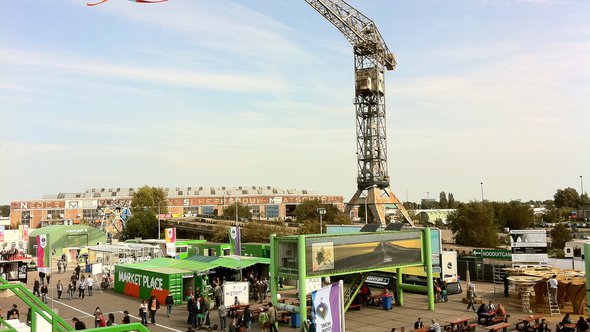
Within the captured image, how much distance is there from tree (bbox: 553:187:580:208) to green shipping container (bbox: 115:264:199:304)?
15437 cm

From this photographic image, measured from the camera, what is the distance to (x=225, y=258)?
1262 inches

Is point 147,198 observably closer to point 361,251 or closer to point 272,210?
point 272,210

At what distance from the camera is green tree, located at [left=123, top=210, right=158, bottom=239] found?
95.7 metres

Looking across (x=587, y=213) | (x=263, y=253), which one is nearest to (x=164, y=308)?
(x=263, y=253)

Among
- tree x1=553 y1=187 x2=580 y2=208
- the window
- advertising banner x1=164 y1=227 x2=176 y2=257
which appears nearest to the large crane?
advertising banner x1=164 y1=227 x2=176 y2=257

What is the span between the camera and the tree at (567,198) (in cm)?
15581

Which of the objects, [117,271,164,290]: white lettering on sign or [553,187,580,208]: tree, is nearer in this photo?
[117,271,164,290]: white lettering on sign

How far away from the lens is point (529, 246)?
110 feet

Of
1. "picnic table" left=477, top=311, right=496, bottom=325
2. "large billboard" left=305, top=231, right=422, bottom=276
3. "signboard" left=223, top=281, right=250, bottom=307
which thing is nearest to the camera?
"picnic table" left=477, top=311, right=496, bottom=325

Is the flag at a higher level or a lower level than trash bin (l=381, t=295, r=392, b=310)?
higher

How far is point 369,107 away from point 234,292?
50.4 m

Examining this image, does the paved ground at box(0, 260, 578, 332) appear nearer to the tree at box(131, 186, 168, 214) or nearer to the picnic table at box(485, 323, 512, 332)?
the picnic table at box(485, 323, 512, 332)

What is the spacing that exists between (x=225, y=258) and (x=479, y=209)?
134 ft

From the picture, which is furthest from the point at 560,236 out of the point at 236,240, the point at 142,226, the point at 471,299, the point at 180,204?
the point at 180,204
